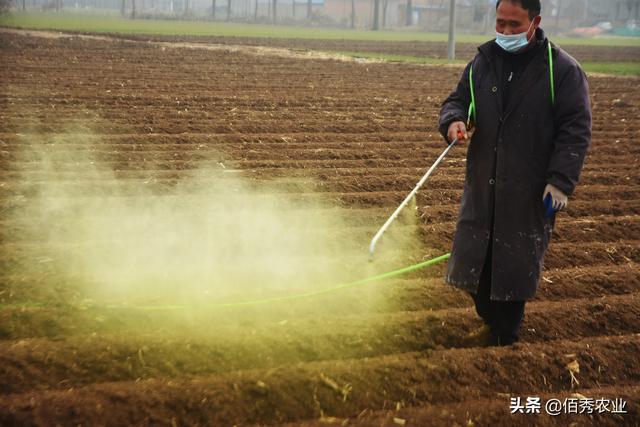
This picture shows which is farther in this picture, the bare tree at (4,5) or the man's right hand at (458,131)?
the bare tree at (4,5)

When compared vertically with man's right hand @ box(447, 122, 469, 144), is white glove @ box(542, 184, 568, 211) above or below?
below

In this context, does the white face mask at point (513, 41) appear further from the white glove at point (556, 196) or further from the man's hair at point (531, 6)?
the white glove at point (556, 196)

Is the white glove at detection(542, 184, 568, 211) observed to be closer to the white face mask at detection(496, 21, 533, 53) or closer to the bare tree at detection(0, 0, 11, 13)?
the white face mask at detection(496, 21, 533, 53)

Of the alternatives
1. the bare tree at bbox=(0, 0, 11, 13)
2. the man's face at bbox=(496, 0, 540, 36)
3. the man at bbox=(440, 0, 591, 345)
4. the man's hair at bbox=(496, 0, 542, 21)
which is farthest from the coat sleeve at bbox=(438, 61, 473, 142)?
the bare tree at bbox=(0, 0, 11, 13)

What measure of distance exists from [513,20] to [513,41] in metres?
0.10

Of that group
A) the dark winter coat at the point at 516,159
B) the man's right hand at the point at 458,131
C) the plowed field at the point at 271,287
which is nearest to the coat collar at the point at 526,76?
the dark winter coat at the point at 516,159

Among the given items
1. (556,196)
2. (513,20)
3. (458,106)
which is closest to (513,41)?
(513,20)

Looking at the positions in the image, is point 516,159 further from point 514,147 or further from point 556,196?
point 556,196

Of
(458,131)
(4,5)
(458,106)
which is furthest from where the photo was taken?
(4,5)

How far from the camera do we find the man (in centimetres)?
373

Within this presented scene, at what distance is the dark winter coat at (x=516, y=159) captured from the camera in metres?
3.72

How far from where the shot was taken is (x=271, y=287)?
5215 mm

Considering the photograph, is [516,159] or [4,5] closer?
[516,159]

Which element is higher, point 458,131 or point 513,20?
point 513,20
